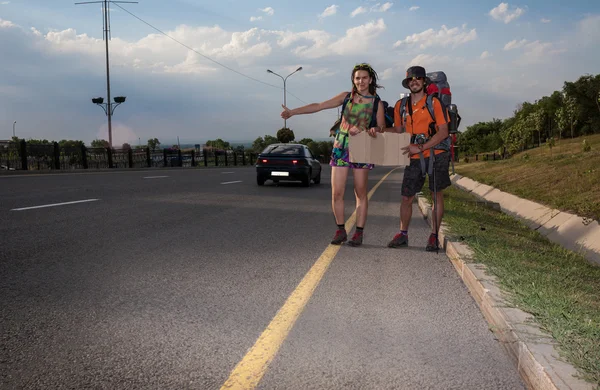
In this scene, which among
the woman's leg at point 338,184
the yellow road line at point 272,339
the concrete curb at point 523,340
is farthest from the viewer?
the woman's leg at point 338,184

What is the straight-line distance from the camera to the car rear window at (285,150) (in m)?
17.7

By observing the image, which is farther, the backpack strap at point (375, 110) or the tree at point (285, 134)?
the tree at point (285, 134)

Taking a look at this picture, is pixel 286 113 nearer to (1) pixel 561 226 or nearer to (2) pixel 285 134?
(1) pixel 561 226

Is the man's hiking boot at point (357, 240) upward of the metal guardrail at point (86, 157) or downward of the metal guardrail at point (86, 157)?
downward

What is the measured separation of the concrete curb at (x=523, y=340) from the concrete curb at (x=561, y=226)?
10.5ft

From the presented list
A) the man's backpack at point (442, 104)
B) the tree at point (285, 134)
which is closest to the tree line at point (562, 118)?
the tree at point (285, 134)

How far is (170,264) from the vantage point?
573cm

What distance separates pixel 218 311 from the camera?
419 centimetres

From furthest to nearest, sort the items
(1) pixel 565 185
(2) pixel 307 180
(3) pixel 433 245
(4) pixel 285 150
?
(4) pixel 285 150 → (2) pixel 307 180 → (1) pixel 565 185 → (3) pixel 433 245

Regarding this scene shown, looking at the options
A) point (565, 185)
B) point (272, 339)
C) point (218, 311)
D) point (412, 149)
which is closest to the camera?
point (272, 339)

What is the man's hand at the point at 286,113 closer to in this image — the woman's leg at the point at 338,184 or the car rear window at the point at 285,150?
the woman's leg at the point at 338,184

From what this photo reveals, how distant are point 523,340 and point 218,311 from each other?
2.18 metres

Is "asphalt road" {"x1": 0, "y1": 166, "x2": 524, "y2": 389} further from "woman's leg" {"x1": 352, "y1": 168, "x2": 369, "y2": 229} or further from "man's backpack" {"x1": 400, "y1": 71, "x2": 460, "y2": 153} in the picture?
"man's backpack" {"x1": 400, "y1": 71, "x2": 460, "y2": 153}

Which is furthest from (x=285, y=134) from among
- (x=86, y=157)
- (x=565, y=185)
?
(x=565, y=185)
